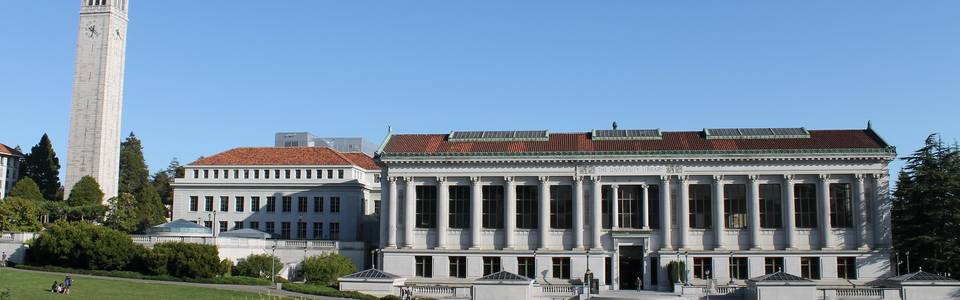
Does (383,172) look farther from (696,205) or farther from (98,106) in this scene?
(98,106)

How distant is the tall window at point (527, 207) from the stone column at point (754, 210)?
54.1 feet

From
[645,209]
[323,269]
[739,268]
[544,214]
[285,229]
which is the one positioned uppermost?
[645,209]

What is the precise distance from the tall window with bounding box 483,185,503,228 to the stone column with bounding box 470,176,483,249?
442mm

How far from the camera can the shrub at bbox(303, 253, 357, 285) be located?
69.3 metres

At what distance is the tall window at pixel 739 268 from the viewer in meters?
69.6

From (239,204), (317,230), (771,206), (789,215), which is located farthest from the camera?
(239,204)

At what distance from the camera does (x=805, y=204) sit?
70.2 metres

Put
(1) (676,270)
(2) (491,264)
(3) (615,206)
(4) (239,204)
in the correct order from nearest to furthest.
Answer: (1) (676,270) < (3) (615,206) < (2) (491,264) < (4) (239,204)

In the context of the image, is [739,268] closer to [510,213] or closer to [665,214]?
[665,214]

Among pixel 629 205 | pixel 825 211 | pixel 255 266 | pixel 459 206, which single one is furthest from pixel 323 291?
pixel 825 211

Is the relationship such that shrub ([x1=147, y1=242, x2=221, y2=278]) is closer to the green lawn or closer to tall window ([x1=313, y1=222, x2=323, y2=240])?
the green lawn

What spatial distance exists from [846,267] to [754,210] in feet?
25.9

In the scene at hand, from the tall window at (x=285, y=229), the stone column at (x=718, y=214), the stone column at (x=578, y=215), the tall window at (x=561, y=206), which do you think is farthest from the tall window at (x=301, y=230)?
the stone column at (x=718, y=214)

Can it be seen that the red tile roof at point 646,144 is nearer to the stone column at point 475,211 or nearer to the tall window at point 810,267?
the stone column at point 475,211
